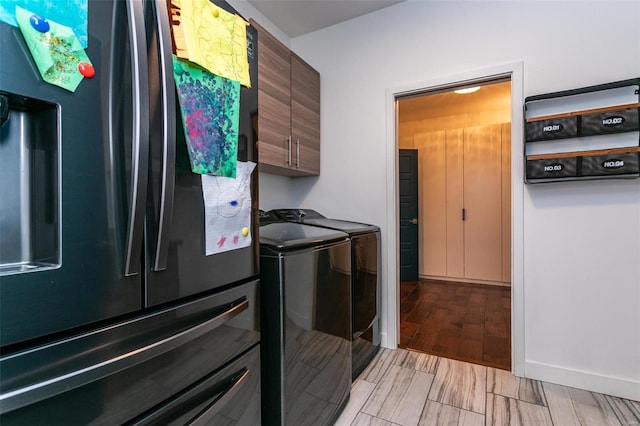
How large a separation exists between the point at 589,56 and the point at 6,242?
2.75m

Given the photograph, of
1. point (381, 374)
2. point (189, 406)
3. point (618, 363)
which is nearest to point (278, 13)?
point (189, 406)

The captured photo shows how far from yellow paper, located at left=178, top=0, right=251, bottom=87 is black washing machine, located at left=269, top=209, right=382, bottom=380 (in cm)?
111

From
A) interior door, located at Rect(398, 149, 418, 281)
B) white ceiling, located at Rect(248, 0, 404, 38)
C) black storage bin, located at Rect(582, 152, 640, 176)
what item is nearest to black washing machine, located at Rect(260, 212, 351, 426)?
black storage bin, located at Rect(582, 152, 640, 176)

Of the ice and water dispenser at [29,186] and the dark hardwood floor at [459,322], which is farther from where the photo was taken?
the dark hardwood floor at [459,322]

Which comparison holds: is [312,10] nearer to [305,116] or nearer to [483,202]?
[305,116]

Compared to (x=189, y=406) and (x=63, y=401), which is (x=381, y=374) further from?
(x=63, y=401)

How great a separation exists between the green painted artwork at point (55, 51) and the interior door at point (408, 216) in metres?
4.28

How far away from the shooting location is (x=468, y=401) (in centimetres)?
172

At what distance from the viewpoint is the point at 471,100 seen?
4320 mm

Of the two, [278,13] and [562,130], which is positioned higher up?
[278,13]

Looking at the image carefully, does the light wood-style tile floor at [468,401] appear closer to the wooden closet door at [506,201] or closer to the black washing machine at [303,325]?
the black washing machine at [303,325]

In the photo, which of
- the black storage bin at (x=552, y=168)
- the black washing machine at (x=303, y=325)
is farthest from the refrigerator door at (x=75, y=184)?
the black storage bin at (x=552, y=168)

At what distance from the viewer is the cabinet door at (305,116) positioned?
7.62 ft

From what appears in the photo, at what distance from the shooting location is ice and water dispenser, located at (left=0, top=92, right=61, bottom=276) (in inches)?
21.4
